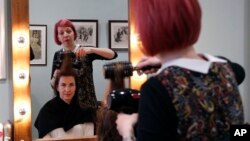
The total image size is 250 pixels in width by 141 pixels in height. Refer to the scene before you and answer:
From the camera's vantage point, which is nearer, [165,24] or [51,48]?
[165,24]

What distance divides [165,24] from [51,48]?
0.91 meters

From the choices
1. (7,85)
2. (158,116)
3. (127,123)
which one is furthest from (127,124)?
(7,85)

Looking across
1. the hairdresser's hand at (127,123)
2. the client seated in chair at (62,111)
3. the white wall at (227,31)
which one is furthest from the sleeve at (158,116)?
the white wall at (227,31)

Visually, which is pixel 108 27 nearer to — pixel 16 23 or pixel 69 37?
pixel 69 37

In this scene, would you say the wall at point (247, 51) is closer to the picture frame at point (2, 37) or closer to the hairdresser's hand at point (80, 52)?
the hairdresser's hand at point (80, 52)

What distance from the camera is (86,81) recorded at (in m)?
1.52

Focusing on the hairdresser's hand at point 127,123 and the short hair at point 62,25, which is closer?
the hairdresser's hand at point 127,123

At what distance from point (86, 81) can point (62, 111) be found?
16 centimetres

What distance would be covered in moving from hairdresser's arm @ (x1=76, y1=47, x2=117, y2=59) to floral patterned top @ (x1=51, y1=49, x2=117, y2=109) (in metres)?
0.02

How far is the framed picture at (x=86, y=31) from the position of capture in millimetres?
1497

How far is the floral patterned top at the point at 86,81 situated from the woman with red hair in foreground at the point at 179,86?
85 cm

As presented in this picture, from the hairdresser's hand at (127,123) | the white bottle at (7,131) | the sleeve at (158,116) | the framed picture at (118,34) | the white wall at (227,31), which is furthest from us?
the white wall at (227,31)

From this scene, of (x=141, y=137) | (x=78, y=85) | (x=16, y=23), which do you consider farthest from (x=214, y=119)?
(x=16, y=23)

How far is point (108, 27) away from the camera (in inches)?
60.1
